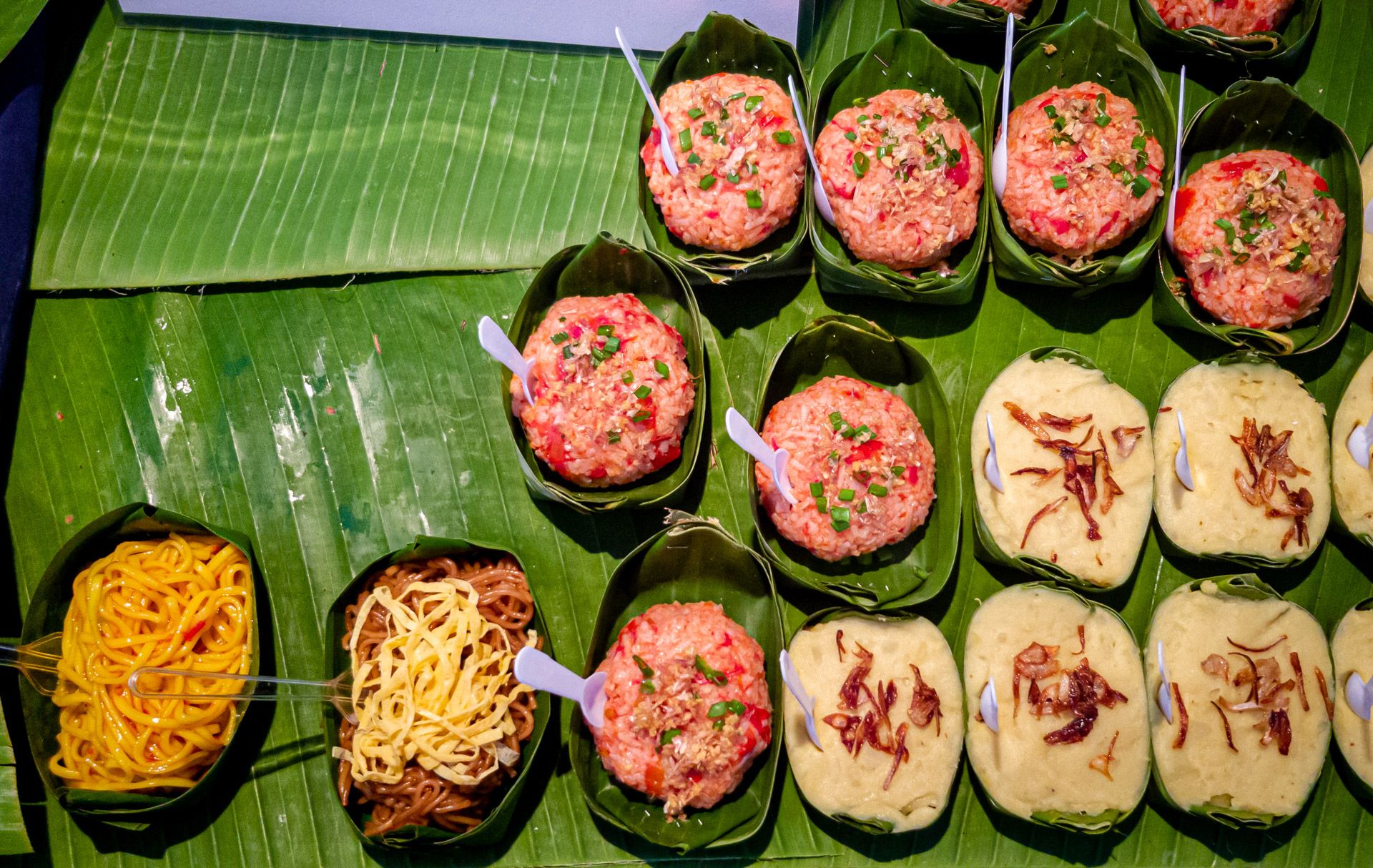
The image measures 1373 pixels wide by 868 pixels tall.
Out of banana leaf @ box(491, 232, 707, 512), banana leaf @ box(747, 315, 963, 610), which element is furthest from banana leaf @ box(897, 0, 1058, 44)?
banana leaf @ box(491, 232, 707, 512)

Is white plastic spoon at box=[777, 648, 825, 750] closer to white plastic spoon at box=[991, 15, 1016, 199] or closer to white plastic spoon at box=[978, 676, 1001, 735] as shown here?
white plastic spoon at box=[978, 676, 1001, 735]

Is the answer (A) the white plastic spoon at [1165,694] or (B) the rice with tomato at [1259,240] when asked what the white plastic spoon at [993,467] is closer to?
(A) the white plastic spoon at [1165,694]

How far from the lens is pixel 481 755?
131 inches

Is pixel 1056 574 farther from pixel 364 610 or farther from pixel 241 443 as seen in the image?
pixel 241 443

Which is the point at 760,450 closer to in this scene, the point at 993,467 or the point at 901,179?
the point at 993,467

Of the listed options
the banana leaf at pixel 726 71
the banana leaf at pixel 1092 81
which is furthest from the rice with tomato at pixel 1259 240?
the banana leaf at pixel 726 71

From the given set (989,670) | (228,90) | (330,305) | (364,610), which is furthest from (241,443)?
(989,670)

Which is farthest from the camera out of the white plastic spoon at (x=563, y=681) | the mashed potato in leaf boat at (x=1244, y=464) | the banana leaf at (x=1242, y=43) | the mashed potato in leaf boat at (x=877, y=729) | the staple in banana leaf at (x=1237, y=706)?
the banana leaf at (x=1242, y=43)

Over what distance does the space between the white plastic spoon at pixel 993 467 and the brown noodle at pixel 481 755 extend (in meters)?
1.92

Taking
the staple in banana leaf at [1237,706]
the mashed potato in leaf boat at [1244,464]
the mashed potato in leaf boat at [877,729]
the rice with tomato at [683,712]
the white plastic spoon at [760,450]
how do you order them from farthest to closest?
1. the mashed potato in leaf boat at [1244,464]
2. the staple in banana leaf at [1237,706]
3. the mashed potato in leaf boat at [877,729]
4. the rice with tomato at [683,712]
5. the white plastic spoon at [760,450]

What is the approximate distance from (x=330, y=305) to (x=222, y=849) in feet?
7.40

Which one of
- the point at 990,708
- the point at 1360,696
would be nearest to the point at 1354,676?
the point at 1360,696

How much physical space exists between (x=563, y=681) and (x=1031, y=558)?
1.93 meters

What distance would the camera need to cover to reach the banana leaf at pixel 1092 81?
12.1ft
